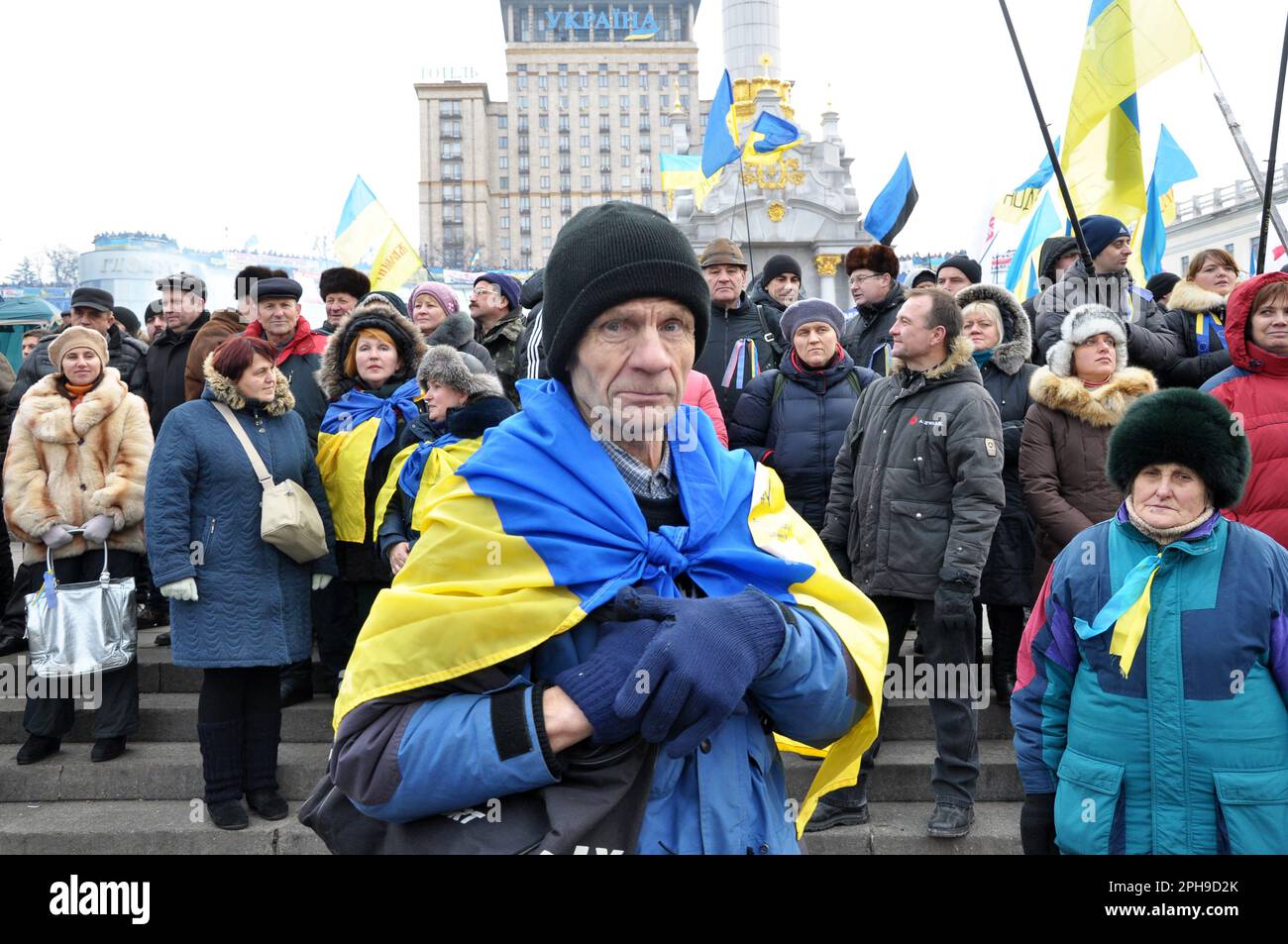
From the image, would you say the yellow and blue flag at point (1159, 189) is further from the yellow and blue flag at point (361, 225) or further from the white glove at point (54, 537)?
the white glove at point (54, 537)

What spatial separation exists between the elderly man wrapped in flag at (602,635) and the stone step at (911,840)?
117 inches

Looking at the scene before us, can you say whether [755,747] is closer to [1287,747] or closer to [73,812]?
[1287,747]

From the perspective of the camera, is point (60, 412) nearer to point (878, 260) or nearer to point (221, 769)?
point (221, 769)

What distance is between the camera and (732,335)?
6926 millimetres

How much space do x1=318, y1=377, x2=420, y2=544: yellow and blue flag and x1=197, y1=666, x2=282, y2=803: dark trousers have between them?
0.88 metres

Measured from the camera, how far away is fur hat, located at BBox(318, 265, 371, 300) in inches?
290

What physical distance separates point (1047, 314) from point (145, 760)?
5739mm

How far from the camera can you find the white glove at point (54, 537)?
543 cm

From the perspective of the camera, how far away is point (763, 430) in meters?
5.74

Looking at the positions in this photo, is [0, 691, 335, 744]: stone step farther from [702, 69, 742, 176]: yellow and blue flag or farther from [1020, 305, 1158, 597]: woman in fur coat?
[702, 69, 742, 176]: yellow and blue flag

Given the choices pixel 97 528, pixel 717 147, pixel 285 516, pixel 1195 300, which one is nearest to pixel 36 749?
pixel 97 528

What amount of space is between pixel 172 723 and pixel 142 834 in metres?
0.94

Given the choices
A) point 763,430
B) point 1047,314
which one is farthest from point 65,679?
point 1047,314

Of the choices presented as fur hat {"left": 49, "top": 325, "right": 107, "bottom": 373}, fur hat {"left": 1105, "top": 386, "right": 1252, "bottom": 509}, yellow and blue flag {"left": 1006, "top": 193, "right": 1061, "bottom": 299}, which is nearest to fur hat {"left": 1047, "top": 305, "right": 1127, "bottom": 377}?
fur hat {"left": 1105, "top": 386, "right": 1252, "bottom": 509}
